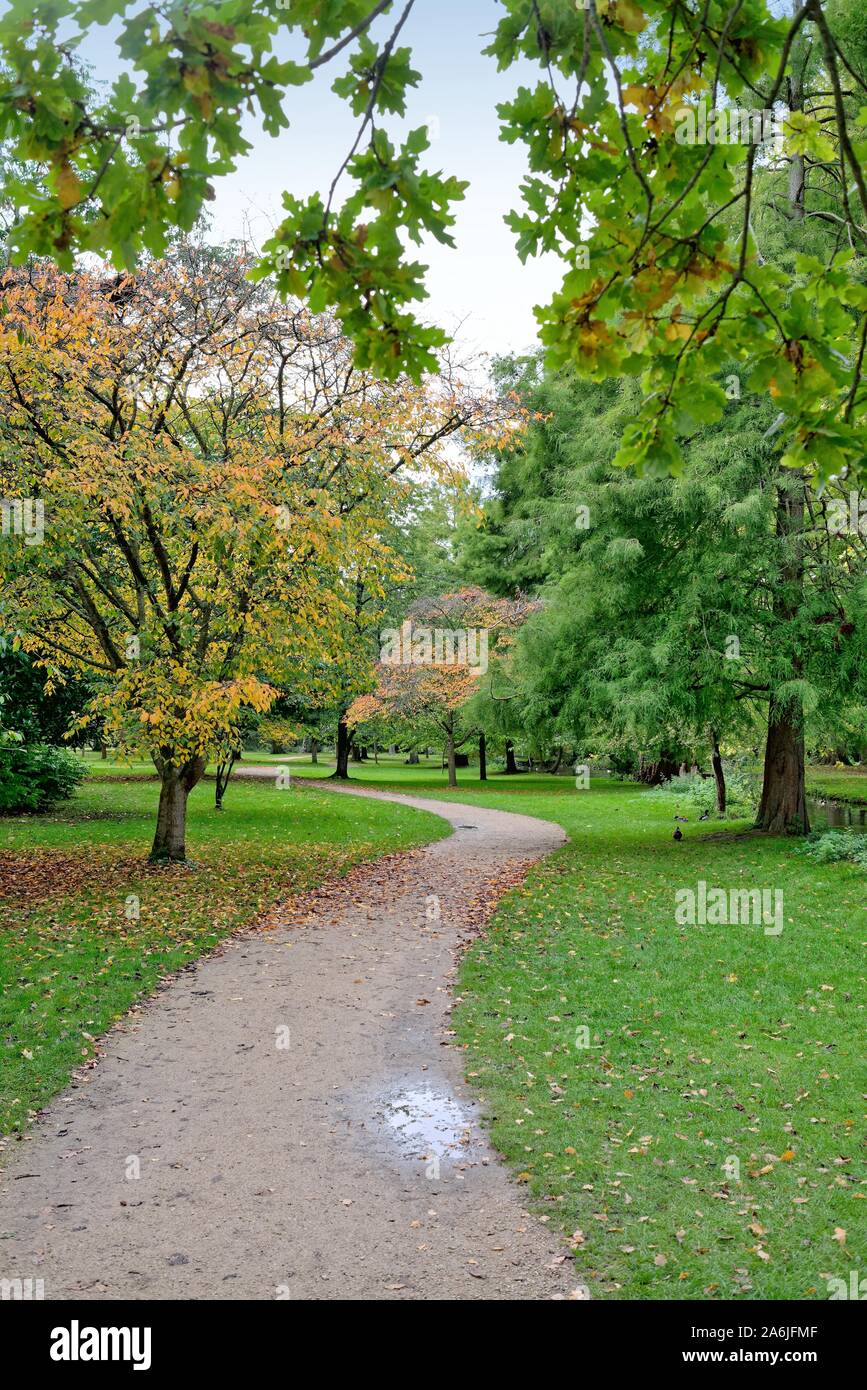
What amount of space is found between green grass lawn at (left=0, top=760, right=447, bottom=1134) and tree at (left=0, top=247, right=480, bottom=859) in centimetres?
182

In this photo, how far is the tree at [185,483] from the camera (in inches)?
430

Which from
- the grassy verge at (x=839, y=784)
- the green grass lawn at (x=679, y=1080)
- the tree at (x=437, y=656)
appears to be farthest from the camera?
the tree at (x=437, y=656)

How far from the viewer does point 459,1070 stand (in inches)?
254

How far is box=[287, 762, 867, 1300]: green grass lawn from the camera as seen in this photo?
13.9 ft

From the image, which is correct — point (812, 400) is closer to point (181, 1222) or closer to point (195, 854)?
point (181, 1222)

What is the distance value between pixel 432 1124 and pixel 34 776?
18545 mm

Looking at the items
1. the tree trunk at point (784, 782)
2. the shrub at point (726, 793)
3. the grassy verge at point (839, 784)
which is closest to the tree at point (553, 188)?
the tree trunk at point (784, 782)

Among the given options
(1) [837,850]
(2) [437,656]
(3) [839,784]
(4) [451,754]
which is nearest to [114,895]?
(1) [837,850]

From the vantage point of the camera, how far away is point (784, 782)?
54.6 ft

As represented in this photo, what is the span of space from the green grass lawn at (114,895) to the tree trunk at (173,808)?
13.8 inches

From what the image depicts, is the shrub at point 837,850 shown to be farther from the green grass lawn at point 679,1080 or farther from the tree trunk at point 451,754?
the tree trunk at point 451,754

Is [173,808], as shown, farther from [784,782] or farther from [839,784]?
[839,784]
